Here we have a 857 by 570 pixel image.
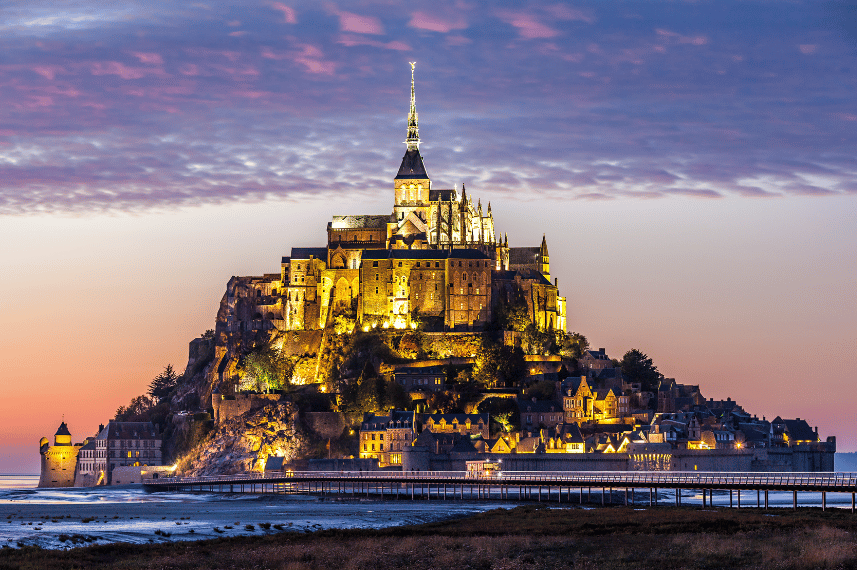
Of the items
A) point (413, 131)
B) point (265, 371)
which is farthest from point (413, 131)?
point (265, 371)

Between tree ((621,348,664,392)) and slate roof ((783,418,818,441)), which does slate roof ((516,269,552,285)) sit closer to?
tree ((621,348,664,392))

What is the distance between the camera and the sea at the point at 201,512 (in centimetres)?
7388

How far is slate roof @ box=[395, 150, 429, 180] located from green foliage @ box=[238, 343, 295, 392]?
36359 mm

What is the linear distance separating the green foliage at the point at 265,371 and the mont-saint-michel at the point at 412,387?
0.21 meters

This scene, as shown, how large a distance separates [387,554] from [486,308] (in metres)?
105

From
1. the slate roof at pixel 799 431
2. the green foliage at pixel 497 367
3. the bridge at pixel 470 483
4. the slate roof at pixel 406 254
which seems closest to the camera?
the bridge at pixel 470 483

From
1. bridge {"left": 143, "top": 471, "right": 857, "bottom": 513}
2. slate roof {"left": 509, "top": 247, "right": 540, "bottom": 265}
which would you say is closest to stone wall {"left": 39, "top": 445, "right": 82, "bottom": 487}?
bridge {"left": 143, "top": 471, "right": 857, "bottom": 513}

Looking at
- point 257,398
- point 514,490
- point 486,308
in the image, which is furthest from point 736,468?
point 257,398

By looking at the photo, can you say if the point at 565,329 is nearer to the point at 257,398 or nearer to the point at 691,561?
the point at 257,398

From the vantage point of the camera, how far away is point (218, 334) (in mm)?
175750

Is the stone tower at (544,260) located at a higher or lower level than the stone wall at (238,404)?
higher

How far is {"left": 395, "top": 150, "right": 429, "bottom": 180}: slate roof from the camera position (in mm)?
187625

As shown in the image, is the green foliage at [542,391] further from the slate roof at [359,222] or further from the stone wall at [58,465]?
the stone wall at [58,465]

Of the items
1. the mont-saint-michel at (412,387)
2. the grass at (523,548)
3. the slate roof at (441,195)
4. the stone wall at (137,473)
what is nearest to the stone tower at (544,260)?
the mont-saint-michel at (412,387)
